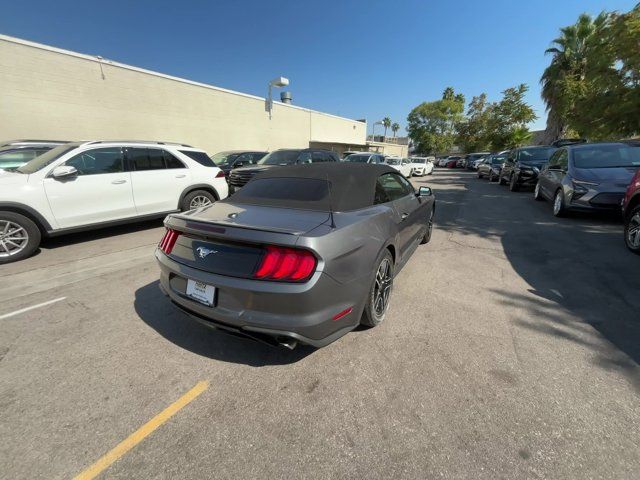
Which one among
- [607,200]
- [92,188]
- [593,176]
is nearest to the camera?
[92,188]

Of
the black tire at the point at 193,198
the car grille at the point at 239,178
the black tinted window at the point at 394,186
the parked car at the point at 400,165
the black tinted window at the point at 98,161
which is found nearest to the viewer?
the black tinted window at the point at 394,186

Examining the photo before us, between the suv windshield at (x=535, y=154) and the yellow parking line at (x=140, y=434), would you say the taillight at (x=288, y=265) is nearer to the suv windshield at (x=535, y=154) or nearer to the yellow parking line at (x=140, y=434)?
the yellow parking line at (x=140, y=434)

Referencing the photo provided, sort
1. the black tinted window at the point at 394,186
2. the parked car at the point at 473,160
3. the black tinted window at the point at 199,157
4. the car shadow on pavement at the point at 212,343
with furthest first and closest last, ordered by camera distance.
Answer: the parked car at the point at 473,160
the black tinted window at the point at 199,157
the black tinted window at the point at 394,186
the car shadow on pavement at the point at 212,343

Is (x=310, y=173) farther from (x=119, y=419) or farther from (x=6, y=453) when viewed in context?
(x=6, y=453)

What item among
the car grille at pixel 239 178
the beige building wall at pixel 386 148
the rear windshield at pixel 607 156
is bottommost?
the car grille at pixel 239 178

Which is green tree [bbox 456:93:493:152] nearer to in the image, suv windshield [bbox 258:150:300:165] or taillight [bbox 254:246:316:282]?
suv windshield [bbox 258:150:300:165]

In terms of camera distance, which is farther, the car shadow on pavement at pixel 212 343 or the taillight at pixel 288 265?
the car shadow on pavement at pixel 212 343

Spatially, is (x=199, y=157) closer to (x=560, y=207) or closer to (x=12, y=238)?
(x=12, y=238)

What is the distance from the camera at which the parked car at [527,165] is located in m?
11.7

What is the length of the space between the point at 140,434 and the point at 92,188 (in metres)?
4.75

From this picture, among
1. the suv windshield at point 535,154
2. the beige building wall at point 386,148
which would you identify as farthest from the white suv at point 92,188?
the beige building wall at point 386,148

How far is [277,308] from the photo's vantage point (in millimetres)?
2020

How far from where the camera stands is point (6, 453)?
169 cm

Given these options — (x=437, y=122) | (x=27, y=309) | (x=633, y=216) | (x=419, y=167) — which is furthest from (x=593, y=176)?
(x=437, y=122)
